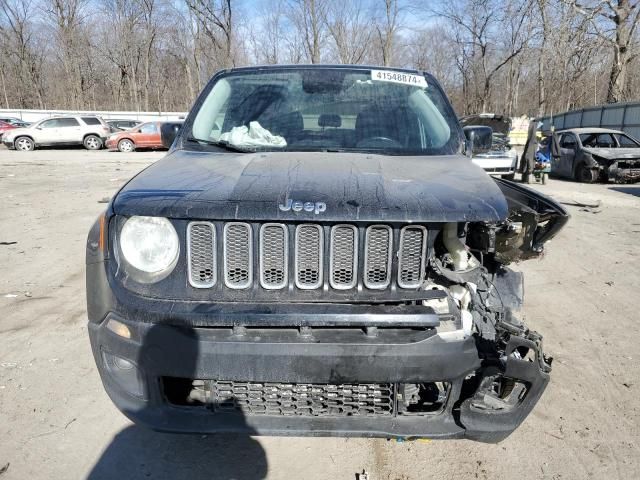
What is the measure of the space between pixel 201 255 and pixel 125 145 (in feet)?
75.6

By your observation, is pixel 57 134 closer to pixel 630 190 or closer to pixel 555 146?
pixel 555 146

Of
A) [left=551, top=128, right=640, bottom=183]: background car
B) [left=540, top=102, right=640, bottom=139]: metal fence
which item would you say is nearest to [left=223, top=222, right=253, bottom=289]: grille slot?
[left=551, top=128, right=640, bottom=183]: background car

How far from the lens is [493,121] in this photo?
45.6ft

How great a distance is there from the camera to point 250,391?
1.96 meters

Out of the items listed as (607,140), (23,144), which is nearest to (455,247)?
(607,140)

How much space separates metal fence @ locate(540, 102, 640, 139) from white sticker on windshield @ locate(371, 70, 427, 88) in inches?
835

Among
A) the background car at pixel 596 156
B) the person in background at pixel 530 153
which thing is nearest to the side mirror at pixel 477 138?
the person in background at pixel 530 153

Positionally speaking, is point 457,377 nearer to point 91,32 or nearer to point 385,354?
point 385,354

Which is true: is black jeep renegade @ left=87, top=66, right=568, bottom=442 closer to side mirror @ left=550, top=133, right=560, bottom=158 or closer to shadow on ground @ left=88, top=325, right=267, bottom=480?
shadow on ground @ left=88, top=325, right=267, bottom=480

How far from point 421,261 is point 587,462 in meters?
1.44

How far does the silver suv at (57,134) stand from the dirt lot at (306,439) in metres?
21.1

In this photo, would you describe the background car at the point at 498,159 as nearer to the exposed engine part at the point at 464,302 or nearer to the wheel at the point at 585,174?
the wheel at the point at 585,174

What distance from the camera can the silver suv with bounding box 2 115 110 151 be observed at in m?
23.1

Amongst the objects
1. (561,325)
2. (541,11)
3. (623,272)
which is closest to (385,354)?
(561,325)
